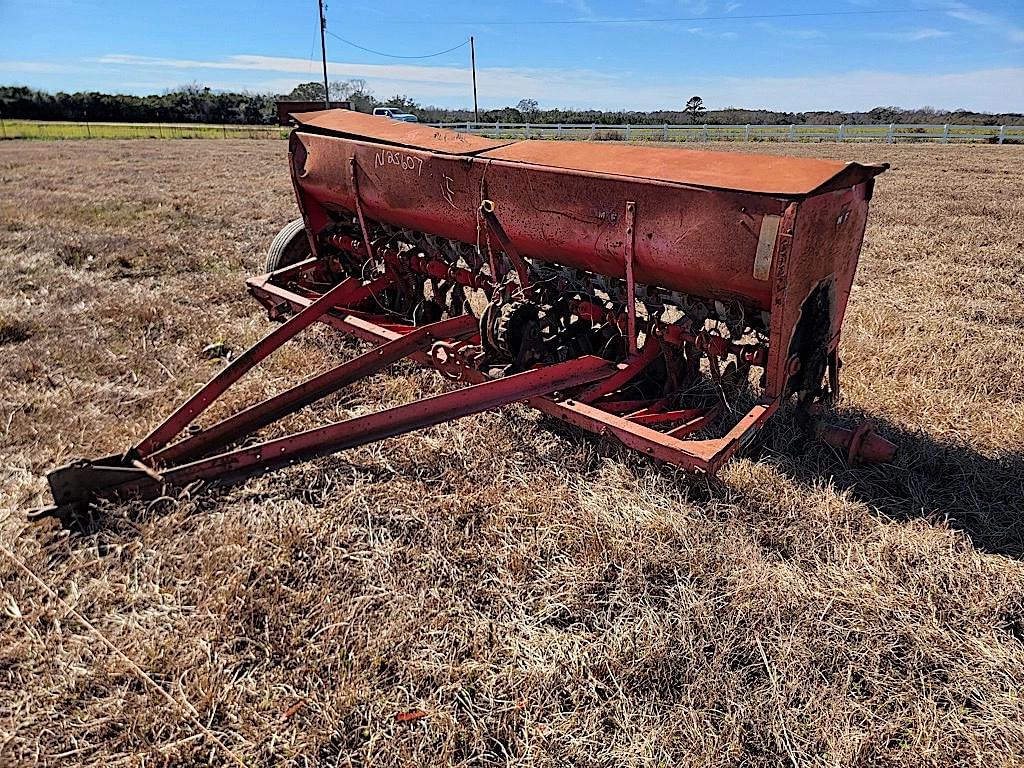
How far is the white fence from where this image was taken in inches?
997

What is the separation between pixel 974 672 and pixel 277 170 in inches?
660

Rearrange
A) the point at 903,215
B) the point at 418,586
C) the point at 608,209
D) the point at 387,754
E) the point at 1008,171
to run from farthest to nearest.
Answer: the point at 1008,171, the point at 903,215, the point at 608,209, the point at 418,586, the point at 387,754

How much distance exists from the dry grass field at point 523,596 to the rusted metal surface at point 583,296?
0.96 feet

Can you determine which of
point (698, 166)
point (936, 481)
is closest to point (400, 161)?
point (698, 166)

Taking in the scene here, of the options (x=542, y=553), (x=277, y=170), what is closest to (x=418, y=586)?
(x=542, y=553)

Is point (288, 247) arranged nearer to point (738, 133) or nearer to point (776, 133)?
point (776, 133)

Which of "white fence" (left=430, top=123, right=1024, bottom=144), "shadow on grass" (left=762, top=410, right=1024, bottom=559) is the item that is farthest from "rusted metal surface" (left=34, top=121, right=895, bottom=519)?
"white fence" (left=430, top=123, right=1024, bottom=144)

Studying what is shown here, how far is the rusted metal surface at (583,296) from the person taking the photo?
2746 millimetres

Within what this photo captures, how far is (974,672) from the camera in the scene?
220cm

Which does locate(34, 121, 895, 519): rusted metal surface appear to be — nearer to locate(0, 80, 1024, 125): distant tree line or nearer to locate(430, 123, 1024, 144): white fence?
locate(430, 123, 1024, 144): white fence

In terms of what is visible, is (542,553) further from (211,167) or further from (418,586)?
(211,167)

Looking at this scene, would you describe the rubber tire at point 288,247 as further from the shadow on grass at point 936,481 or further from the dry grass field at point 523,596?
the shadow on grass at point 936,481

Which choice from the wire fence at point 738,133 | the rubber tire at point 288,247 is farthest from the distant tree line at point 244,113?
the rubber tire at point 288,247

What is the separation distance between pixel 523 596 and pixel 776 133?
99.5 feet
